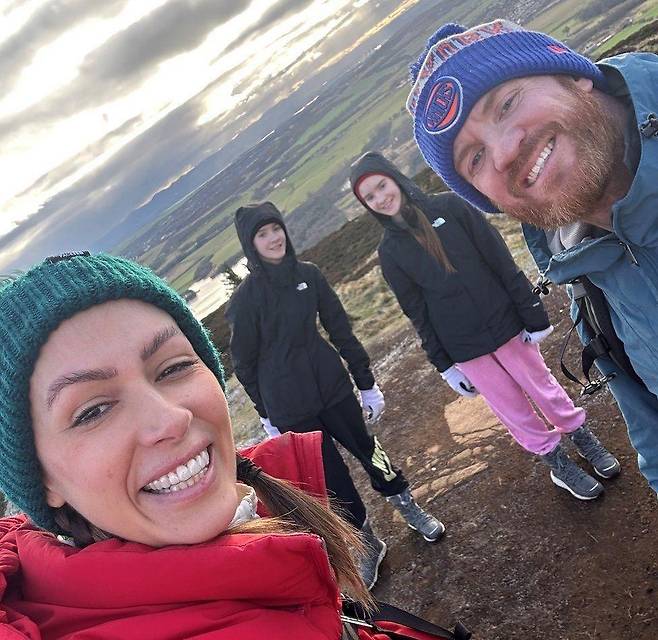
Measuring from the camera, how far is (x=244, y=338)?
13.8 ft

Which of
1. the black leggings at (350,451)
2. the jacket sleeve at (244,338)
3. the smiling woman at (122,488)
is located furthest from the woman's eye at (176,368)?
the black leggings at (350,451)

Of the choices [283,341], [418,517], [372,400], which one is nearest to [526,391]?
[372,400]

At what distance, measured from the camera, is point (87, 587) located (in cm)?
122

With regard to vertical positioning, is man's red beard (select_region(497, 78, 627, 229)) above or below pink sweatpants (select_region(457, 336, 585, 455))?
above

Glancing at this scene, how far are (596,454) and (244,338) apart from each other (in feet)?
9.73


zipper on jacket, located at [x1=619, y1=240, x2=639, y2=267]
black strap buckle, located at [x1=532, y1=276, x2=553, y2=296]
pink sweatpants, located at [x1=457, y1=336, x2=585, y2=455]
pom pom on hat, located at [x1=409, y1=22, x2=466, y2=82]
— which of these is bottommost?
pink sweatpants, located at [x1=457, y1=336, x2=585, y2=455]

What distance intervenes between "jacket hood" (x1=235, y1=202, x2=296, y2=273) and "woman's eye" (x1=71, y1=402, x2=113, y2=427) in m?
2.98

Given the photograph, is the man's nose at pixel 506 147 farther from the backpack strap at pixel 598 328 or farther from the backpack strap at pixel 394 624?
the backpack strap at pixel 394 624

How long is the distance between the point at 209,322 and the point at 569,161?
2924cm

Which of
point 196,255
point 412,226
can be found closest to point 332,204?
point 196,255

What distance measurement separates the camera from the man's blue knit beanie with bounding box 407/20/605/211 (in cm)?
242

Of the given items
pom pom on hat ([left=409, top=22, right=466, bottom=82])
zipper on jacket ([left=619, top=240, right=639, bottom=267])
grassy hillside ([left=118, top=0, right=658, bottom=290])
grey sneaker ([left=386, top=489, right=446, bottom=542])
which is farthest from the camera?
grassy hillside ([left=118, top=0, right=658, bottom=290])

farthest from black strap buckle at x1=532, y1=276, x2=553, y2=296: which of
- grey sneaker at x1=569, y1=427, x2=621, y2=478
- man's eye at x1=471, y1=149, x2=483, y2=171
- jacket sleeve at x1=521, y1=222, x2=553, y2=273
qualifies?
grey sneaker at x1=569, y1=427, x2=621, y2=478

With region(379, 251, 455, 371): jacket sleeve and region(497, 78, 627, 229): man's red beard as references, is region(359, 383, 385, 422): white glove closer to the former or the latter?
region(379, 251, 455, 371): jacket sleeve
